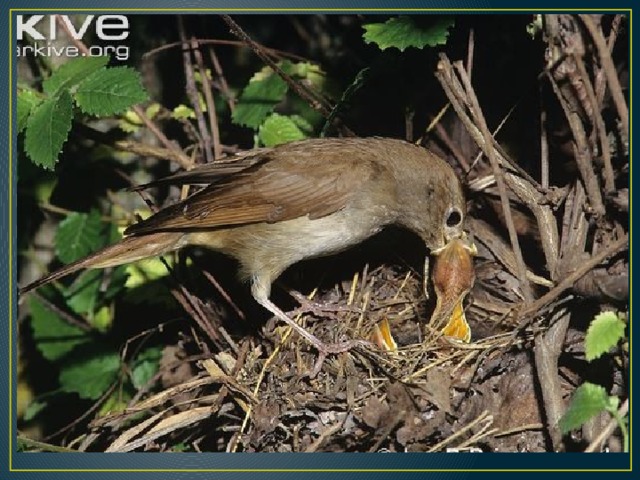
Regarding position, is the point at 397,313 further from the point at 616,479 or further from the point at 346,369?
the point at 616,479

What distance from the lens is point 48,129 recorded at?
4.06 metres

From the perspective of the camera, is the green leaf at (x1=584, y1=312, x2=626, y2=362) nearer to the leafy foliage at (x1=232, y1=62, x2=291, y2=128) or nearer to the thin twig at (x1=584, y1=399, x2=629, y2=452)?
the thin twig at (x1=584, y1=399, x2=629, y2=452)

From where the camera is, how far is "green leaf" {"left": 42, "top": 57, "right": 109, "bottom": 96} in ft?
13.8

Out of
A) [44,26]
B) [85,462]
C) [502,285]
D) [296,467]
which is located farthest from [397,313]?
[44,26]

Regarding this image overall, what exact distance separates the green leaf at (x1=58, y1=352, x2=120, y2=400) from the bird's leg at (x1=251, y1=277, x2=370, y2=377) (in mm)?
893

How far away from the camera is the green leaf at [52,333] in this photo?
15.9 ft

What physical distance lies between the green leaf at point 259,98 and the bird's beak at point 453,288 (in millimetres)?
1074

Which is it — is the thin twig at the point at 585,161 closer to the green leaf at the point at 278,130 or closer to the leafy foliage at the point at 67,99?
the green leaf at the point at 278,130

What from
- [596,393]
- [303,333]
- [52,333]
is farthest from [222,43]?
[596,393]

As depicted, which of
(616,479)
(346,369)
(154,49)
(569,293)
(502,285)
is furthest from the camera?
(154,49)

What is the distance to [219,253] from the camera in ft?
14.8

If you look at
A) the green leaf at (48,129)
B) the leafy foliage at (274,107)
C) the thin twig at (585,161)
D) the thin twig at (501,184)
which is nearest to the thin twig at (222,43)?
the leafy foliage at (274,107)

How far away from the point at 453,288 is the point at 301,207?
71cm

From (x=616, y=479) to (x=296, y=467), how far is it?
1116 mm
